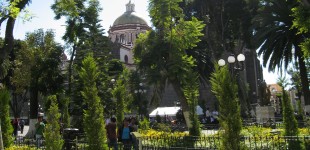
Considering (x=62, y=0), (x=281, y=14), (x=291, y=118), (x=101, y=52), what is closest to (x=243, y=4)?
(x=281, y=14)

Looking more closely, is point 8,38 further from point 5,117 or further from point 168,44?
point 168,44

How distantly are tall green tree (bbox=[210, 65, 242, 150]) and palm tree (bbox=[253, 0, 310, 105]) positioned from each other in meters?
16.7

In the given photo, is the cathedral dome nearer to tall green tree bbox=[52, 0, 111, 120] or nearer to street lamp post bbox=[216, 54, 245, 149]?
tall green tree bbox=[52, 0, 111, 120]

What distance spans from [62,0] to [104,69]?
56.3 feet

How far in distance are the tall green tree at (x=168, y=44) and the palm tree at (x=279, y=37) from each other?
801 cm

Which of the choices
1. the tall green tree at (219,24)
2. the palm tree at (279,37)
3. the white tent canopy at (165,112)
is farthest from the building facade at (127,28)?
the palm tree at (279,37)

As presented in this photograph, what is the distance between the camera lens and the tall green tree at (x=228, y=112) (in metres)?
7.88

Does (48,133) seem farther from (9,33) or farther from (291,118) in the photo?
(291,118)

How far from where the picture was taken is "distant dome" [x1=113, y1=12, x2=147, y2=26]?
68.9m

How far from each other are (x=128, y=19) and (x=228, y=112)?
2463 inches

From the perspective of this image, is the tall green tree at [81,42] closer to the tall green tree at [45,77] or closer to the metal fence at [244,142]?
the tall green tree at [45,77]

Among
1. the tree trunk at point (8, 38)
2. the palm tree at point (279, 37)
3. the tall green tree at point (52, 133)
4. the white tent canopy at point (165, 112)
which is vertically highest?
the palm tree at point (279, 37)

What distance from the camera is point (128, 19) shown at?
69.1m

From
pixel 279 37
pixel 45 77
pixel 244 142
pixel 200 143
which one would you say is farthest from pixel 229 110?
pixel 45 77
